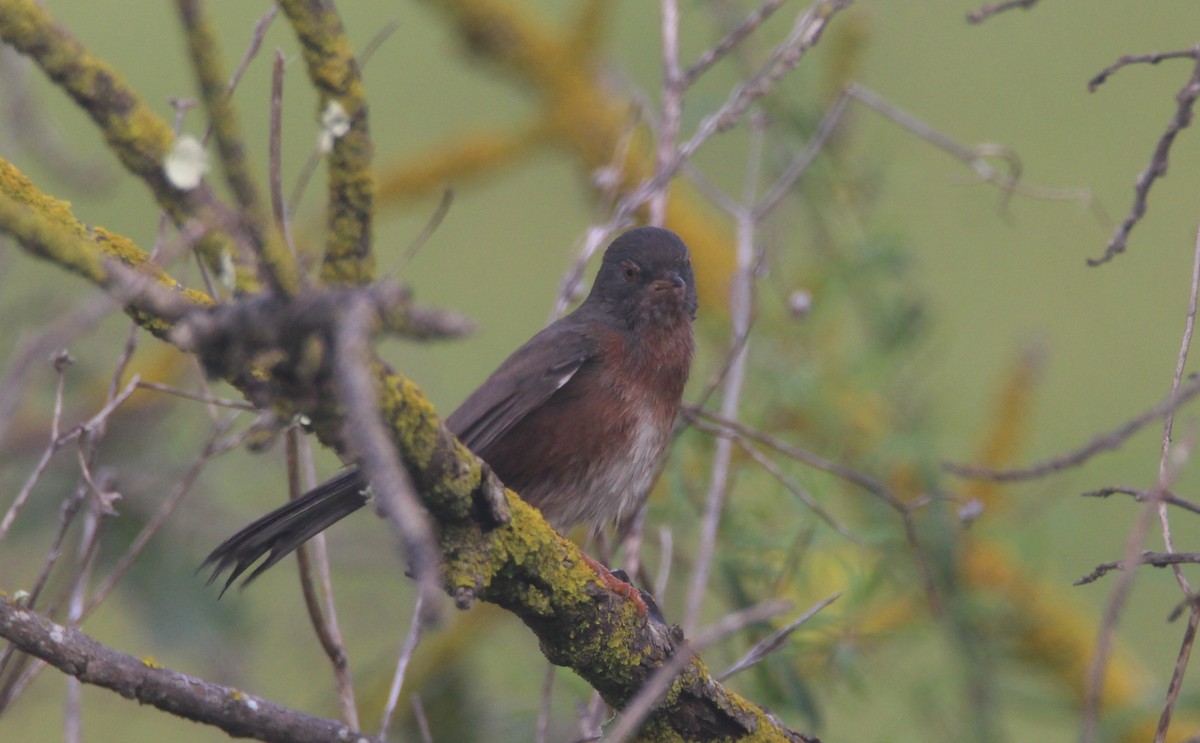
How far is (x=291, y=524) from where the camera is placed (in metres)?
2.74

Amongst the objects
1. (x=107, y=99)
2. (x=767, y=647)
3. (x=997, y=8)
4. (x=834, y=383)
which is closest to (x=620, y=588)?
(x=767, y=647)

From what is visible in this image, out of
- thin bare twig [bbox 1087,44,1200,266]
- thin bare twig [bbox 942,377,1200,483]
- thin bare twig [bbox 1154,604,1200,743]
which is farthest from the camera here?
thin bare twig [bbox 1087,44,1200,266]

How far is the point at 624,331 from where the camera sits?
394 centimetres

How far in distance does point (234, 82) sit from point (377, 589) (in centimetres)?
371

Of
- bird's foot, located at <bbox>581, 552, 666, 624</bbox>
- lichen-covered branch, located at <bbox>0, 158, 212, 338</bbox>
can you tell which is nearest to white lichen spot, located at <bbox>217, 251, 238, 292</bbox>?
lichen-covered branch, located at <bbox>0, 158, 212, 338</bbox>

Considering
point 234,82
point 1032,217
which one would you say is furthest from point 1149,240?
point 234,82

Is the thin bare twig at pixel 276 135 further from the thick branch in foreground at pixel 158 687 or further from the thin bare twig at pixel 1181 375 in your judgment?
the thin bare twig at pixel 1181 375

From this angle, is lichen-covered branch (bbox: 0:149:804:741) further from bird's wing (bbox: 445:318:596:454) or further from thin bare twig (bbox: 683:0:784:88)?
thin bare twig (bbox: 683:0:784:88)

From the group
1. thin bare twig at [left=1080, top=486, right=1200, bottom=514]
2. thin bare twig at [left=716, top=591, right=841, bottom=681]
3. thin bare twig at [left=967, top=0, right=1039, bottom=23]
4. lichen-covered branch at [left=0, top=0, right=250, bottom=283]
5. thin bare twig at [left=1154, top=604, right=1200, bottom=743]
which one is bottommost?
thin bare twig at [left=1154, top=604, right=1200, bottom=743]

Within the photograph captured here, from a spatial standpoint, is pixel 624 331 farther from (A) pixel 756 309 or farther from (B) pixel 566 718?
(B) pixel 566 718

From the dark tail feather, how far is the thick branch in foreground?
1.36ft

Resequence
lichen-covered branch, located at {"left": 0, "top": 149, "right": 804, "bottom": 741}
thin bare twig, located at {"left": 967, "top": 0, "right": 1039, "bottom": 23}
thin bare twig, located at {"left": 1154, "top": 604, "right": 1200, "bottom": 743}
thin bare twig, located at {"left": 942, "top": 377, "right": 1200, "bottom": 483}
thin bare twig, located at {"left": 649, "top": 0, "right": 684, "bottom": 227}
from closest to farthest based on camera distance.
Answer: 1. lichen-covered branch, located at {"left": 0, "top": 149, "right": 804, "bottom": 741}
2. thin bare twig, located at {"left": 942, "top": 377, "right": 1200, "bottom": 483}
3. thin bare twig, located at {"left": 1154, "top": 604, "right": 1200, "bottom": 743}
4. thin bare twig, located at {"left": 967, "top": 0, "right": 1039, "bottom": 23}
5. thin bare twig, located at {"left": 649, "top": 0, "right": 684, "bottom": 227}

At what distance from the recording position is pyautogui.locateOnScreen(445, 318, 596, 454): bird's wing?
3408mm

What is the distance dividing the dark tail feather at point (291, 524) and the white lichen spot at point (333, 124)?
88 centimetres
